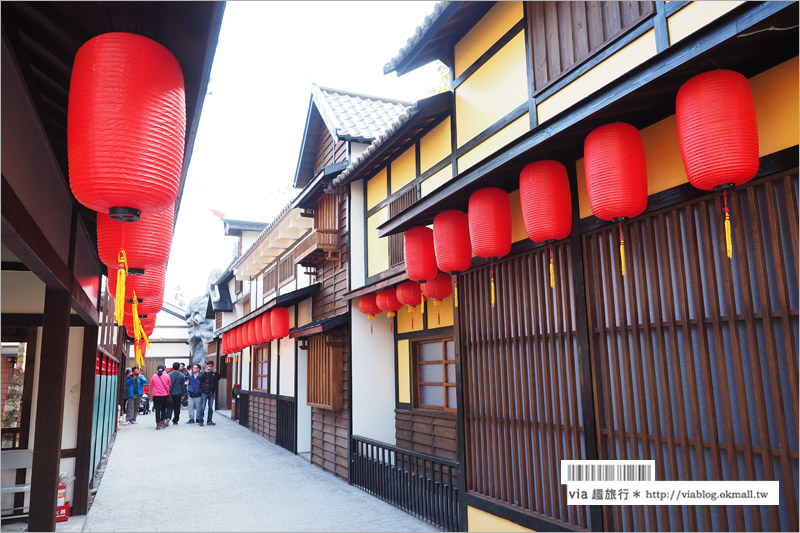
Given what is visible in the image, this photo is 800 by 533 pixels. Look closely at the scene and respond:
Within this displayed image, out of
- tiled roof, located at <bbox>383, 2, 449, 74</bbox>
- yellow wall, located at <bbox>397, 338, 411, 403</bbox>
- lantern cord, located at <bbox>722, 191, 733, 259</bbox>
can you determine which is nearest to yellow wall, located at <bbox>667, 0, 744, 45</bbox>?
lantern cord, located at <bbox>722, 191, 733, 259</bbox>

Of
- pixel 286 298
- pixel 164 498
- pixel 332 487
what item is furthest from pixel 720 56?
pixel 286 298

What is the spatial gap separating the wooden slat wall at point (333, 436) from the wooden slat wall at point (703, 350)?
646cm

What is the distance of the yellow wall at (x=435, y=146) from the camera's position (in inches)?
305

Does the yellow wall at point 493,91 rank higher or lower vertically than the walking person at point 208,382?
higher

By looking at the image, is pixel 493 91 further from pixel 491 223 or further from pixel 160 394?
pixel 160 394

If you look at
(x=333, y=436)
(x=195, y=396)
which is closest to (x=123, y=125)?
(x=333, y=436)

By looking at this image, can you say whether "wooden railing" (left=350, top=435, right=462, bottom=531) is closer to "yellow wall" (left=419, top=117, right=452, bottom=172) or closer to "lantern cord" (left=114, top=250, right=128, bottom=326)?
"yellow wall" (left=419, top=117, right=452, bottom=172)

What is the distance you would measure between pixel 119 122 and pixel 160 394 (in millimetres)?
18208

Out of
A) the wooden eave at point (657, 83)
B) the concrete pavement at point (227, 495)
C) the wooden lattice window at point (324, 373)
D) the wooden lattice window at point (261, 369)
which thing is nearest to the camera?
the wooden eave at point (657, 83)

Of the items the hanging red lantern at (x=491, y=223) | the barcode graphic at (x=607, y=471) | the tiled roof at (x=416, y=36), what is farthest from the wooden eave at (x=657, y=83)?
the barcode graphic at (x=607, y=471)

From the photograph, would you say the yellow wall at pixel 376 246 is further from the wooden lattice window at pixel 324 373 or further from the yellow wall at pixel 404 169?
the wooden lattice window at pixel 324 373

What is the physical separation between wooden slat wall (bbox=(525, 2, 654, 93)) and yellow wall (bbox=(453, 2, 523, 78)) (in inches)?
13.5

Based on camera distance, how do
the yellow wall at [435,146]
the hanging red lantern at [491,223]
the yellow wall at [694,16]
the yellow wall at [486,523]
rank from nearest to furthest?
the yellow wall at [694,16] < the hanging red lantern at [491,223] < the yellow wall at [486,523] < the yellow wall at [435,146]

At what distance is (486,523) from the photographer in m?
6.29
